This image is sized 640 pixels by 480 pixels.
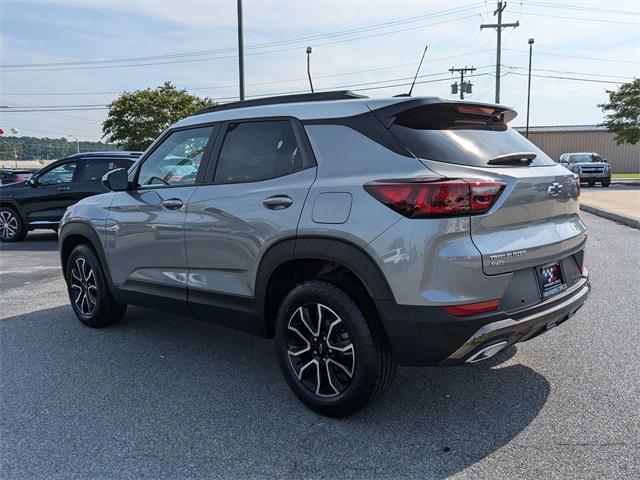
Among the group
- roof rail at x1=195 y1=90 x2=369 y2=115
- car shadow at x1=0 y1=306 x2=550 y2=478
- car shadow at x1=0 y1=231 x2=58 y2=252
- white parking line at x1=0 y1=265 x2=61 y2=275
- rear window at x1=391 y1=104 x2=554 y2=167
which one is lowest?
car shadow at x1=0 y1=231 x2=58 y2=252

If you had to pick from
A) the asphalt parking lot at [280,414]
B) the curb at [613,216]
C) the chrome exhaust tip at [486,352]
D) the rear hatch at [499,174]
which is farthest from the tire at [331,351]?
the curb at [613,216]

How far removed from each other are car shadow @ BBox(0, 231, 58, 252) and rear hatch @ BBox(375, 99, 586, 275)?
928 centimetres

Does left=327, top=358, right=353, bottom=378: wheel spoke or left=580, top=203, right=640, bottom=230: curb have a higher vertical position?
left=327, top=358, right=353, bottom=378: wheel spoke

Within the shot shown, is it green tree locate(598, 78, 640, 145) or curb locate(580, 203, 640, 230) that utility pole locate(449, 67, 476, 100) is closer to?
green tree locate(598, 78, 640, 145)

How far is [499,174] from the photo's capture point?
299cm

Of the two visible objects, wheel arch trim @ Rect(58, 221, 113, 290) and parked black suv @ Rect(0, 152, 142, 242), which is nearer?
wheel arch trim @ Rect(58, 221, 113, 290)

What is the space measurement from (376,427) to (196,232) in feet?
5.97

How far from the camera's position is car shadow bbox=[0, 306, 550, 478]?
9.20ft

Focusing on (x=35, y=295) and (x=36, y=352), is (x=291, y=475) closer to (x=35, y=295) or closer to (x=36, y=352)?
(x=36, y=352)

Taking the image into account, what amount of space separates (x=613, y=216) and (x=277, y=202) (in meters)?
12.2

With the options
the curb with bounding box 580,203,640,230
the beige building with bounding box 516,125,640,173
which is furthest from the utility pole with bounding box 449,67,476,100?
the curb with bounding box 580,203,640,230

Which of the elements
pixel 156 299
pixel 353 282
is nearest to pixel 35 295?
pixel 156 299

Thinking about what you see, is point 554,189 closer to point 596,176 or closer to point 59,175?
point 59,175

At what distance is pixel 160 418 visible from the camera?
10.8 ft
